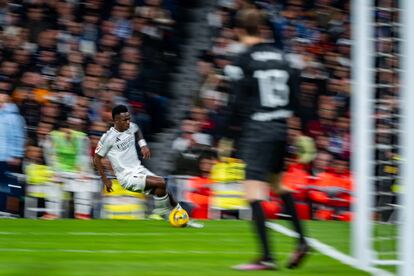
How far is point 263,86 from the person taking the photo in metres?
8.79

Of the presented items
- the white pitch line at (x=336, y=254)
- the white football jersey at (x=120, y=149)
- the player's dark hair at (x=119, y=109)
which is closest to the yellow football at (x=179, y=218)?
the white football jersey at (x=120, y=149)

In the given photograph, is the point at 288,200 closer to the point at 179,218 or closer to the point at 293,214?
the point at 293,214

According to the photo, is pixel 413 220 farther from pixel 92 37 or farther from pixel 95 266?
pixel 92 37

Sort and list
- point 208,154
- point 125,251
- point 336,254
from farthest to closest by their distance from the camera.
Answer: point 208,154, point 125,251, point 336,254

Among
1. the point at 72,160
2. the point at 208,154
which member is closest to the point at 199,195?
the point at 208,154

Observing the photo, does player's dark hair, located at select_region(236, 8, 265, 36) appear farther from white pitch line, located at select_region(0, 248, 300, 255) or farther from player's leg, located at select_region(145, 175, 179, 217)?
player's leg, located at select_region(145, 175, 179, 217)

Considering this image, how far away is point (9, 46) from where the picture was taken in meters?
18.6

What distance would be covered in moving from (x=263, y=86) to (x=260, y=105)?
0.16 m

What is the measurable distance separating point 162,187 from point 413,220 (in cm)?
666

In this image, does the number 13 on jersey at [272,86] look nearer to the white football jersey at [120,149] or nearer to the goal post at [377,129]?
the goal post at [377,129]

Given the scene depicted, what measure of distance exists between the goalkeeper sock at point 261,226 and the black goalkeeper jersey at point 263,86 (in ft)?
2.32

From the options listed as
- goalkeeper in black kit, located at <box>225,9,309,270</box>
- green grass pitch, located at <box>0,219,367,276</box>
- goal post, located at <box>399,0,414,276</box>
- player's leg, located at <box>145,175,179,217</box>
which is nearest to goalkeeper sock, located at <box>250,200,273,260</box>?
goalkeeper in black kit, located at <box>225,9,309,270</box>

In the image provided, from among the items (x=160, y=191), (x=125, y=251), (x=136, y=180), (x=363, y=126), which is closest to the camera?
(x=363, y=126)

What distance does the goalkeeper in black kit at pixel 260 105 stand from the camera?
28.8ft
